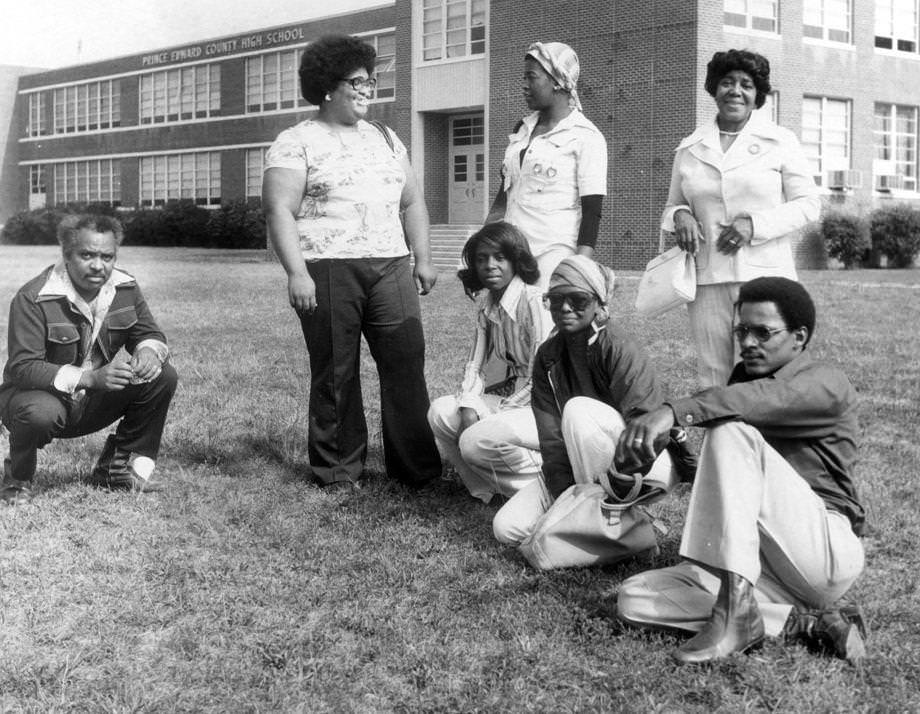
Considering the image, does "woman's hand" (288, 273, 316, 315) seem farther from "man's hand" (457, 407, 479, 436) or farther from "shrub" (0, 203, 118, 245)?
"shrub" (0, 203, 118, 245)

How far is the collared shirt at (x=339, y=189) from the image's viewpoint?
5277 millimetres

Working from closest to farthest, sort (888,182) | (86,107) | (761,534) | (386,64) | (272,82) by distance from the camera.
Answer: (761,534), (888,182), (386,64), (272,82), (86,107)

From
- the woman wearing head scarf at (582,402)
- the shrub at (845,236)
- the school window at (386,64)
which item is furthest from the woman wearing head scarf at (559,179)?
the school window at (386,64)

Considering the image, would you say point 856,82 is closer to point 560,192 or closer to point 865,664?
point 560,192

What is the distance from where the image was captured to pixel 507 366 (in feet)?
17.7

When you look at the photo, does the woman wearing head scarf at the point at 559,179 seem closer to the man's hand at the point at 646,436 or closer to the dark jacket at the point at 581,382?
the dark jacket at the point at 581,382

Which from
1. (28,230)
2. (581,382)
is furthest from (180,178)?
(581,382)

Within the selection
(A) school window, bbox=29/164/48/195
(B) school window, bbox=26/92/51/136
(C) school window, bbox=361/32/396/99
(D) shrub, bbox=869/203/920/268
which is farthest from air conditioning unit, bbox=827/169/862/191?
(A) school window, bbox=29/164/48/195

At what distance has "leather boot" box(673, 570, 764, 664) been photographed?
319cm

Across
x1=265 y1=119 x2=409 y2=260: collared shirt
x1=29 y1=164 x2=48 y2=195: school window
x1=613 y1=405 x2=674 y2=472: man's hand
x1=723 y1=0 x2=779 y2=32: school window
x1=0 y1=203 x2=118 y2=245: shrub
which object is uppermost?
x1=723 y1=0 x2=779 y2=32: school window

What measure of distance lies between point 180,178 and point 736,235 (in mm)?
42654

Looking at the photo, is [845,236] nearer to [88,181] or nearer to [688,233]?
[688,233]

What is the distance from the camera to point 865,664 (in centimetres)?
326

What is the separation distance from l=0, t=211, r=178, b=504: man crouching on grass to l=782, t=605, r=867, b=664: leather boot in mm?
2907
